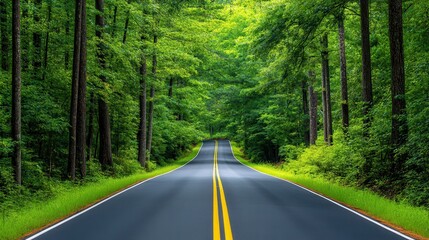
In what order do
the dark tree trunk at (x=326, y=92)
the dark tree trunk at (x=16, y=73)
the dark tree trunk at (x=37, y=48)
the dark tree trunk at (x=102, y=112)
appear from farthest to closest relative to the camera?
the dark tree trunk at (x=326, y=92) < the dark tree trunk at (x=102, y=112) < the dark tree trunk at (x=37, y=48) < the dark tree trunk at (x=16, y=73)

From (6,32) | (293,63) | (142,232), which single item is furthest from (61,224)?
(293,63)

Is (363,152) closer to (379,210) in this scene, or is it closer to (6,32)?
(379,210)

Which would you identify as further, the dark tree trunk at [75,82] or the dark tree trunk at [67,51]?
the dark tree trunk at [67,51]

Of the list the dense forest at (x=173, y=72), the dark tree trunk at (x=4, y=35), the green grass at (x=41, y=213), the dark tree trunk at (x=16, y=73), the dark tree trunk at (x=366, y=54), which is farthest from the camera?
the dark tree trunk at (x=366, y=54)

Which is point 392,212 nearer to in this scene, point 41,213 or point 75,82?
point 41,213

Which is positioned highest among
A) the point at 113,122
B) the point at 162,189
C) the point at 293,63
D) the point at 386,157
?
the point at 293,63

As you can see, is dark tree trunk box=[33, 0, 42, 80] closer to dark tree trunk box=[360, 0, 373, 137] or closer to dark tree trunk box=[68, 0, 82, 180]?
dark tree trunk box=[68, 0, 82, 180]

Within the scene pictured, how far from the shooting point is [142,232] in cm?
813

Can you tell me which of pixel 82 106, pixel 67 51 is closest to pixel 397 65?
pixel 82 106

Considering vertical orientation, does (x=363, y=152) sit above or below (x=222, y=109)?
below

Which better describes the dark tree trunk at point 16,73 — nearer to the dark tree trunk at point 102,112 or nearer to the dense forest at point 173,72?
the dense forest at point 173,72

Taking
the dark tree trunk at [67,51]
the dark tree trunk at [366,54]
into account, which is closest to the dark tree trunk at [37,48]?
the dark tree trunk at [67,51]

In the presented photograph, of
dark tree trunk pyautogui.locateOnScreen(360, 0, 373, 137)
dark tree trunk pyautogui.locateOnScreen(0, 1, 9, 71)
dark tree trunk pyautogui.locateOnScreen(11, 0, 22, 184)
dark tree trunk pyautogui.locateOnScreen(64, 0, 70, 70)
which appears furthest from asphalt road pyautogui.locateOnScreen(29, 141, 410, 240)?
dark tree trunk pyautogui.locateOnScreen(64, 0, 70, 70)

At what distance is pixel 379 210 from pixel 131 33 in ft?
72.8
